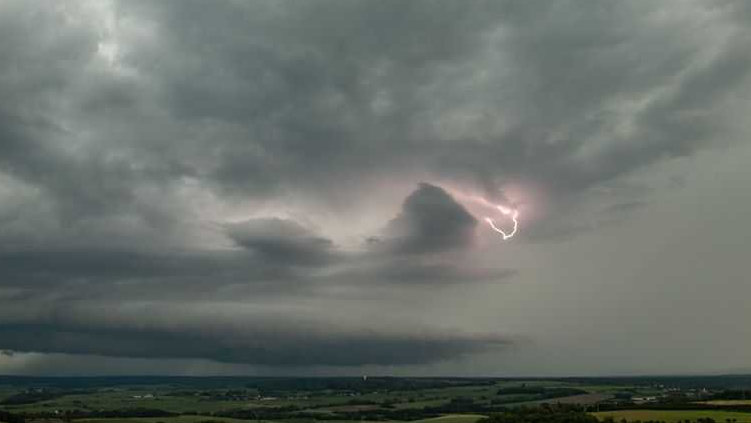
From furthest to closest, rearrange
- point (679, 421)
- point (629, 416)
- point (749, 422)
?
point (629, 416) < point (679, 421) < point (749, 422)

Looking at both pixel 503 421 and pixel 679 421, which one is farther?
pixel 503 421

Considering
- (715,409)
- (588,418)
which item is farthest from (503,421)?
(715,409)

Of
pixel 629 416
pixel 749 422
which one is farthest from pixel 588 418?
pixel 749 422

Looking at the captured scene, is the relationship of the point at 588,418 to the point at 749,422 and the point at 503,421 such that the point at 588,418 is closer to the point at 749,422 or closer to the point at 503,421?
the point at 503,421

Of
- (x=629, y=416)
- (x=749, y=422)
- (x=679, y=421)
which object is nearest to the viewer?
(x=749, y=422)

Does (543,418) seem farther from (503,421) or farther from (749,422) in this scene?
(749,422)

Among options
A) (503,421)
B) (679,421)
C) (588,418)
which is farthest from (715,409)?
(503,421)

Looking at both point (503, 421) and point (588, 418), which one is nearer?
point (588, 418)

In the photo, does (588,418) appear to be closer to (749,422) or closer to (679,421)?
(679,421)
